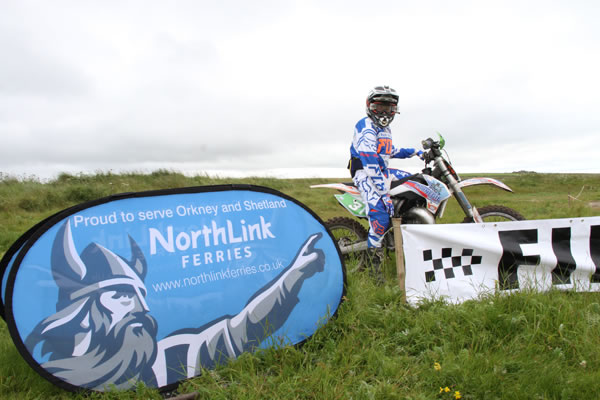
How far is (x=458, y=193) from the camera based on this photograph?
4.24 metres

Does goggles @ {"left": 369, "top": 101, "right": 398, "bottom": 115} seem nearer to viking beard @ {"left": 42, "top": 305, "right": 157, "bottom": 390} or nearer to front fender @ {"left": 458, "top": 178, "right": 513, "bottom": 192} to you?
front fender @ {"left": 458, "top": 178, "right": 513, "bottom": 192}

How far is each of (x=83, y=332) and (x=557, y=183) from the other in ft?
87.4

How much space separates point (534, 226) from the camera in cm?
340

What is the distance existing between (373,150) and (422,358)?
2.34 metres

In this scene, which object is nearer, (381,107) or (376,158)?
(376,158)

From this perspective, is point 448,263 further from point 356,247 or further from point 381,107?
point 381,107

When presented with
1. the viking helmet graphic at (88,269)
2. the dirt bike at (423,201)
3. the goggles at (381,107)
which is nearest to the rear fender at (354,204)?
the dirt bike at (423,201)

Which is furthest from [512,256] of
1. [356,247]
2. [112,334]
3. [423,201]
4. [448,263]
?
[112,334]

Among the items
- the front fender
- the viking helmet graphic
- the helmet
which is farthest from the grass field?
the helmet

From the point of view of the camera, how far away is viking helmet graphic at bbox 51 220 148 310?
7.16 feet

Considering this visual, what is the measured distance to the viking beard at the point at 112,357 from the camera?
2113 millimetres

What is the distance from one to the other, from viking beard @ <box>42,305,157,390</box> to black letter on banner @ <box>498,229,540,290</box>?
3180 mm

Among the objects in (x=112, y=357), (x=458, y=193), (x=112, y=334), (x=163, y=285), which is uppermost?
(x=458, y=193)

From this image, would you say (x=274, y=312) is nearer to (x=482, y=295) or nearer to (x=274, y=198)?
(x=274, y=198)
